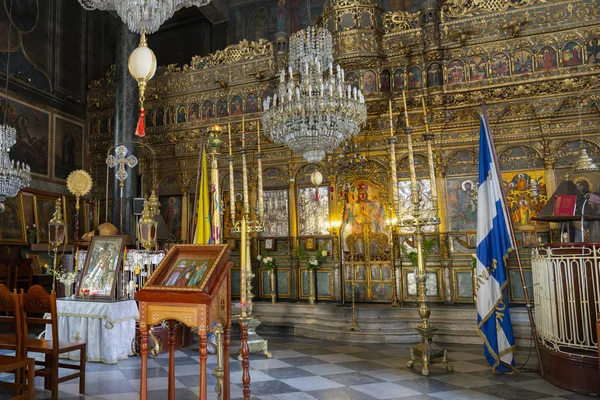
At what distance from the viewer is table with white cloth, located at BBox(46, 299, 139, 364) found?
6.72m

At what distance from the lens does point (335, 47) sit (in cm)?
1077

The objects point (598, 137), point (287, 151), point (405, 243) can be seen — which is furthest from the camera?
point (287, 151)

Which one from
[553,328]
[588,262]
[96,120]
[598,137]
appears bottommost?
[553,328]

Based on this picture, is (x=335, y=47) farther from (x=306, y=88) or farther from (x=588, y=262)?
(x=588, y=262)

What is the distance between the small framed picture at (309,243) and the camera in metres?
11.4

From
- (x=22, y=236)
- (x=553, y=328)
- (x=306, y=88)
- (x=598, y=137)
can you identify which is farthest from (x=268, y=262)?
(x=598, y=137)

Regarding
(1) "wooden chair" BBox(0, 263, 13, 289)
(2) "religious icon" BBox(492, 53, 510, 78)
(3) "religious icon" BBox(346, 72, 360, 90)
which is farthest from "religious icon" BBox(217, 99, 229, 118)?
(2) "religious icon" BBox(492, 53, 510, 78)

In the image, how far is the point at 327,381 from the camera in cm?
570

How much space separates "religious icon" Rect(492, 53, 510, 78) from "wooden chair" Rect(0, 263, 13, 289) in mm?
11191

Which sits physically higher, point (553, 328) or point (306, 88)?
point (306, 88)

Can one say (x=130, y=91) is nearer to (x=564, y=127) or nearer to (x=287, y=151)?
(x=287, y=151)

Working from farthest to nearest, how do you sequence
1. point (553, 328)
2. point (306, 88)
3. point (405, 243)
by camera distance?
point (405, 243) < point (306, 88) < point (553, 328)

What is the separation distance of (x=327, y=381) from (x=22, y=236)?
900 cm

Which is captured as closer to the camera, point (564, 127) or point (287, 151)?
point (564, 127)
